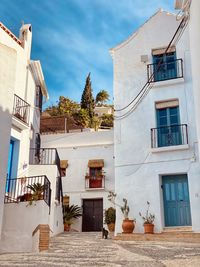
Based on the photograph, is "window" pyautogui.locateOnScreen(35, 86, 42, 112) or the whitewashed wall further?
"window" pyautogui.locateOnScreen(35, 86, 42, 112)

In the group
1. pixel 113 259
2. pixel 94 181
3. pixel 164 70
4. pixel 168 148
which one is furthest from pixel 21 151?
pixel 94 181

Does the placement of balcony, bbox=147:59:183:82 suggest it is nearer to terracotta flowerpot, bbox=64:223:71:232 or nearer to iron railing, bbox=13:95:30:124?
iron railing, bbox=13:95:30:124

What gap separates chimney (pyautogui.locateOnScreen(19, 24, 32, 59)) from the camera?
54.7ft

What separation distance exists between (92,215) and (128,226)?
24.6 ft

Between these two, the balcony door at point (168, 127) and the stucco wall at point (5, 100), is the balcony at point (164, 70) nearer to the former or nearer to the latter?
the balcony door at point (168, 127)

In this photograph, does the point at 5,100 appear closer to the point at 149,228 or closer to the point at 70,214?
the point at 149,228

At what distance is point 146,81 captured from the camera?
17.2 meters

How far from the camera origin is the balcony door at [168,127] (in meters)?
15.9

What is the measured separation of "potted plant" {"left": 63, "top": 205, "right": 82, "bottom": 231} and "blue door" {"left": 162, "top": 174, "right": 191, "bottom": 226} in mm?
7051

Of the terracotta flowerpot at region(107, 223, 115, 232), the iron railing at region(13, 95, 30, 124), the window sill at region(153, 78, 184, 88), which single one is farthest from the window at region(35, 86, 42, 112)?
the terracotta flowerpot at region(107, 223, 115, 232)

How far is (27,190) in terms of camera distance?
1323 centimetres

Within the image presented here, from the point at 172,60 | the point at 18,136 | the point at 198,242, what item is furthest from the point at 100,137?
the point at 198,242

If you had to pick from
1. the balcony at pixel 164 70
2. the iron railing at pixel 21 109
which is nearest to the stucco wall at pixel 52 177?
the iron railing at pixel 21 109

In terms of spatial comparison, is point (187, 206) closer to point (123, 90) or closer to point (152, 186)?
point (152, 186)
